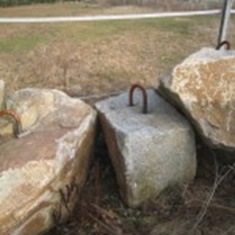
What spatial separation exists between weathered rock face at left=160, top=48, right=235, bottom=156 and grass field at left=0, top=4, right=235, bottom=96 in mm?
1233

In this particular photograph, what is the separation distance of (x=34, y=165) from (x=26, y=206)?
0.17m

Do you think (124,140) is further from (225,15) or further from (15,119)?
(225,15)

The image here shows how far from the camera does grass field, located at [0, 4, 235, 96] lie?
400 cm

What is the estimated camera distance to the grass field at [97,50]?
4.00m

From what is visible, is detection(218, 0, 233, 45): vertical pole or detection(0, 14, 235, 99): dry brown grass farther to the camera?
detection(0, 14, 235, 99): dry brown grass

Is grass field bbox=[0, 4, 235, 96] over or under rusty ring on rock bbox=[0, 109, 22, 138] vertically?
under

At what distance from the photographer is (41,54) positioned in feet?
15.2

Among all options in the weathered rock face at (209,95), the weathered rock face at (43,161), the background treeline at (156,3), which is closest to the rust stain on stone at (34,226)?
the weathered rock face at (43,161)

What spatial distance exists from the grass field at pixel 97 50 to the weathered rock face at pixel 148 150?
48.5 inches

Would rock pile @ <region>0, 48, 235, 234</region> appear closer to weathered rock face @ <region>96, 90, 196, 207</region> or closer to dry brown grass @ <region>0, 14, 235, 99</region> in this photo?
weathered rock face @ <region>96, 90, 196, 207</region>

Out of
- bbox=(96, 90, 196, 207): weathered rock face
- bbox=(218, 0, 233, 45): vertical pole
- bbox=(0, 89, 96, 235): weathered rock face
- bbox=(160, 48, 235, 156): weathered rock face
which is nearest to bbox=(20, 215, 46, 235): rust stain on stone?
bbox=(0, 89, 96, 235): weathered rock face

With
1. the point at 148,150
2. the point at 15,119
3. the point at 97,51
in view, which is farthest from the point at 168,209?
the point at 97,51

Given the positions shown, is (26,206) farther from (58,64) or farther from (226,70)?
(58,64)

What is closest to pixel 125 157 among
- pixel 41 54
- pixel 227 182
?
pixel 227 182
